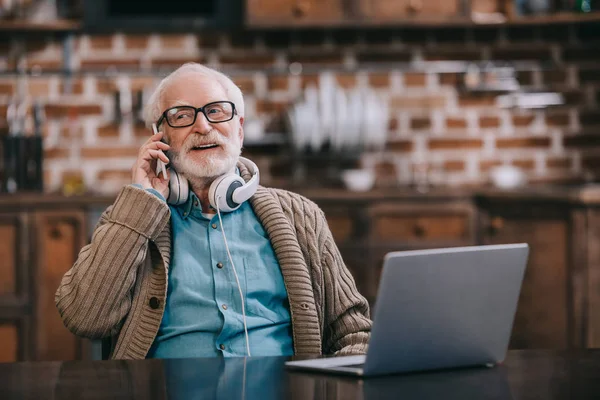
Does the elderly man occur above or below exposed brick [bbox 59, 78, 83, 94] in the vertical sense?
below

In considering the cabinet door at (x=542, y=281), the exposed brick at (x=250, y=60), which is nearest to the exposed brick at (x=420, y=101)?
the exposed brick at (x=250, y=60)

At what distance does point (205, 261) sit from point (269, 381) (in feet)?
2.43

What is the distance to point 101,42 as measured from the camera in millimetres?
4285

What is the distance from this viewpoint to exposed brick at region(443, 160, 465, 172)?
4.39 m

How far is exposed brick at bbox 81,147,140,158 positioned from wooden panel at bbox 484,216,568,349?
177 cm

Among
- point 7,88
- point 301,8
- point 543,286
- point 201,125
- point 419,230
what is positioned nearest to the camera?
point 201,125

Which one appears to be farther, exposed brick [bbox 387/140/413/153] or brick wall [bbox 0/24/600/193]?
exposed brick [bbox 387/140/413/153]

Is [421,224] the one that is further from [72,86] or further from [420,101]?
[72,86]

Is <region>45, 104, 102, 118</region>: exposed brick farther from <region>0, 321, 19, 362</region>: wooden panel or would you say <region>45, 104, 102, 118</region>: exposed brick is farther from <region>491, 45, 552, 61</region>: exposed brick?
<region>491, 45, 552, 61</region>: exposed brick

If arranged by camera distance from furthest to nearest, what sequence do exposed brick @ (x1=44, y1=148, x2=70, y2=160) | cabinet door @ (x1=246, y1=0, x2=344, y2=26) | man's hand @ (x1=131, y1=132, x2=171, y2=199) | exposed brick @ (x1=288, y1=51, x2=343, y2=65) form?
exposed brick @ (x1=288, y1=51, x2=343, y2=65), exposed brick @ (x1=44, y1=148, x2=70, y2=160), cabinet door @ (x1=246, y1=0, x2=344, y2=26), man's hand @ (x1=131, y1=132, x2=171, y2=199)

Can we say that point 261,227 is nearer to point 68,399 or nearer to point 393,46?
point 68,399

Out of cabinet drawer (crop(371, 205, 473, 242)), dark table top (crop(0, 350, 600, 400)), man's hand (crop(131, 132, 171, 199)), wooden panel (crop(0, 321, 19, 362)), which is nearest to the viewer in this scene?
dark table top (crop(0, 350, 600, 400))

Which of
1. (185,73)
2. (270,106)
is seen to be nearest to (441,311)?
(185,73)

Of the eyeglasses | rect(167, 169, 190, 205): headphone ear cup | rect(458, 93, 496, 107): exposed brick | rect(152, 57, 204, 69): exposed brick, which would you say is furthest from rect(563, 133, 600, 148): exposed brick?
rect(167, 169, 190, 205): headphone ear cup
